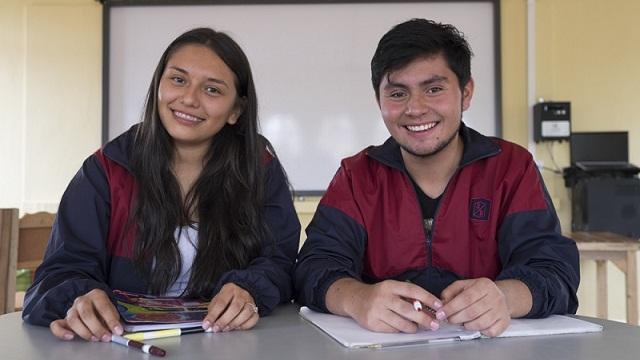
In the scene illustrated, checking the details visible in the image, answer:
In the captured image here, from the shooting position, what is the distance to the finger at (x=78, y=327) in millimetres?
947

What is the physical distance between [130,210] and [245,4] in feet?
9.51

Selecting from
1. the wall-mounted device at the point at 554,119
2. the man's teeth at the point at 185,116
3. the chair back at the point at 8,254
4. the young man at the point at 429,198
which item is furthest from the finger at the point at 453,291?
the wall-mounted device at the point at 554,119

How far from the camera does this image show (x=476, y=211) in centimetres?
139

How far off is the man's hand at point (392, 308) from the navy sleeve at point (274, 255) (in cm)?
20

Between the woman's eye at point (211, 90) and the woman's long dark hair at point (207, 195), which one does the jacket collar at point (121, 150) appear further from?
the woman's eye at point (211, 90)

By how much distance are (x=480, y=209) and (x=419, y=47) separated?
395 mm

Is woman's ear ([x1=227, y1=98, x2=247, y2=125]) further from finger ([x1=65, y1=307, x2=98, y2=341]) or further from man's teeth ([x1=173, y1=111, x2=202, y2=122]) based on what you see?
finger ([x1=65, y1=307, x2=98, y2=341])

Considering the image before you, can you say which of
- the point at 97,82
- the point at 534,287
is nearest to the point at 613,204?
the point at 534,287

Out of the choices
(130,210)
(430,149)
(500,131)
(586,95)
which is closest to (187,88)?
(130,210)

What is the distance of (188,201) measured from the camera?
1.50 m

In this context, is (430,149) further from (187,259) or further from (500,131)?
(500,131)

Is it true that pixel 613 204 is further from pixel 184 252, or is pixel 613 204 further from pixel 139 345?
pixel 139 345

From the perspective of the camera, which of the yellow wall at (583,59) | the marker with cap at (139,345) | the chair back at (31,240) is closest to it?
the marker with cap at (139,345)

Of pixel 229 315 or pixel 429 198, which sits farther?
pixel 429 198
